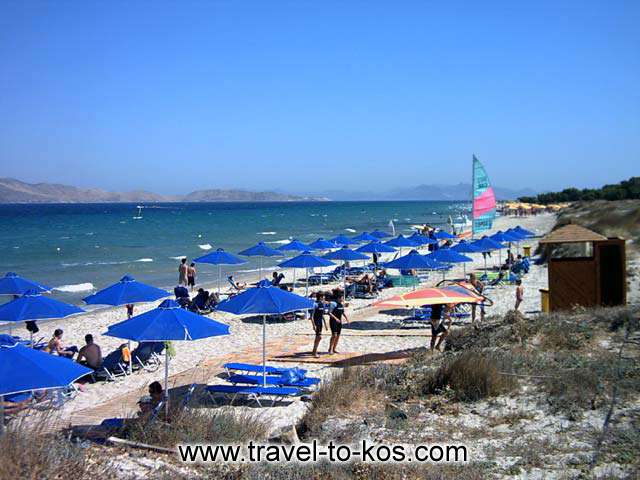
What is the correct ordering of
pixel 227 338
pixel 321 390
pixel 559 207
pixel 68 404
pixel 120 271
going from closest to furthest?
1. pixel 321 390
2. pixel 68 404
3. pixel 227 338
4. pixel 120 271
5. pixel 559 207

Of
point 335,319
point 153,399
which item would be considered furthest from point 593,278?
point 153,399

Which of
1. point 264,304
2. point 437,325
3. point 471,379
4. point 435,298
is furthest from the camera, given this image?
point 437,325

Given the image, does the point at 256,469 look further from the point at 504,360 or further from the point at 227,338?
the point at 227,338

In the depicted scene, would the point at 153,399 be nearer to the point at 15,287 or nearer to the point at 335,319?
the point at 335,319

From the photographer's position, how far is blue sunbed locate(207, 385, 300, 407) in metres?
8.86

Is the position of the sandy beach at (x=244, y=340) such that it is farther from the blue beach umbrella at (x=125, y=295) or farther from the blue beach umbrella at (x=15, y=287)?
the blue beach umbrella at (x=15, y=287)

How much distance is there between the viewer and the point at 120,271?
108 feet

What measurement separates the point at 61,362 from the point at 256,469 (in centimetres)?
264

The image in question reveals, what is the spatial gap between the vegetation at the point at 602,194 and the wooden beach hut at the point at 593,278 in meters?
50.0

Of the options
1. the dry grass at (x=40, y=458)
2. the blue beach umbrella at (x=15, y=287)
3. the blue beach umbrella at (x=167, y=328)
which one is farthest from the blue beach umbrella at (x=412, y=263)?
the dry grass at (x=40, y=458)

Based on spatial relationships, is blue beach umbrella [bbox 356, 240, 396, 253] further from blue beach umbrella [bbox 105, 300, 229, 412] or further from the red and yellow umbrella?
blue beach umbrella [bbox 105, 300, 229, 412]

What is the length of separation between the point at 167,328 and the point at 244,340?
6.27 meters

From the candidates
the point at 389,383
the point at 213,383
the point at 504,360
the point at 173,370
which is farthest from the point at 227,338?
the point at 504,360

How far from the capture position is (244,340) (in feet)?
46.2
